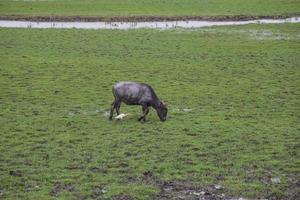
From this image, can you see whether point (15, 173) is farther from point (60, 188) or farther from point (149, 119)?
point (149, 119)

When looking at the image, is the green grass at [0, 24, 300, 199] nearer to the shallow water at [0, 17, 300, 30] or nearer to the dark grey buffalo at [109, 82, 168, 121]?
the dark grey buffalo at [109, 82, 168, 121]

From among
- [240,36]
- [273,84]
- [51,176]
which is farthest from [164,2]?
[51,176]

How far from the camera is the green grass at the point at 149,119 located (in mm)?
16359

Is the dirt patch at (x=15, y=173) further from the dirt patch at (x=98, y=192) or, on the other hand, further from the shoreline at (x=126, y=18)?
the shoreline at (x=126, y=18)

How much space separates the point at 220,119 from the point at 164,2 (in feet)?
186

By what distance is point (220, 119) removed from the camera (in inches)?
936

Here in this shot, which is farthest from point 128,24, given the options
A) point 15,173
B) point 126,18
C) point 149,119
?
point 15,173

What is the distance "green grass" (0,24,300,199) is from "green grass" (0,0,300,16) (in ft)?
69.7

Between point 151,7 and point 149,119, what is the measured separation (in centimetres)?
5080

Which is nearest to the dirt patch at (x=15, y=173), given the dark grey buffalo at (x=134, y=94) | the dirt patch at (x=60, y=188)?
the dirt patch at (x=60, y=188)

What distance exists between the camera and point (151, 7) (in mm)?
73000

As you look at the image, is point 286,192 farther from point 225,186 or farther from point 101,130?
point 101,130

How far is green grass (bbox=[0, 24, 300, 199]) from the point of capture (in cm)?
1636

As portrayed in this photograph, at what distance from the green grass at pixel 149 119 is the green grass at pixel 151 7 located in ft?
69.7
